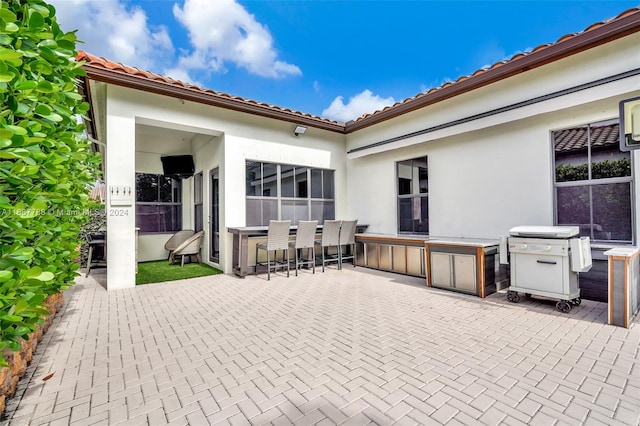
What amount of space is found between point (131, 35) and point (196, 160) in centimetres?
399

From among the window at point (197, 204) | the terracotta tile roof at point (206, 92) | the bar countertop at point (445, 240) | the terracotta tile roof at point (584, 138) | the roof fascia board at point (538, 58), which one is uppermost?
the terracotta tile roof at point (206, 92)

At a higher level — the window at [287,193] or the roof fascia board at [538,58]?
the roof fascia board at [538,58]

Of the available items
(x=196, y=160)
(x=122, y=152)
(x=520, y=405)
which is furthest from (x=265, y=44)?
(x=520, y=405)

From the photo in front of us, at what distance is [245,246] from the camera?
613cm

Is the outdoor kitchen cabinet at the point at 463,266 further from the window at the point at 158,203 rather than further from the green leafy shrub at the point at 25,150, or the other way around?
the window at the point at 158,203

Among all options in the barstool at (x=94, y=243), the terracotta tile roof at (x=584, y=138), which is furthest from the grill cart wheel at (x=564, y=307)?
the barstool at (x=94, y=243)

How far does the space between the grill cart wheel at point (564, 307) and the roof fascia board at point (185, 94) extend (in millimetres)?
5979

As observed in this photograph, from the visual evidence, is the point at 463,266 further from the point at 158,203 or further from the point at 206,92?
the point at 158,203

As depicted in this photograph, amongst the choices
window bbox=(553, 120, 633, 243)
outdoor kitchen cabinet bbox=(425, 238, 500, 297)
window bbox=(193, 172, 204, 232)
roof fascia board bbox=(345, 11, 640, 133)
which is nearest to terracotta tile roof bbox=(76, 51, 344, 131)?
roof fascia board bbox=(345, 11, 640, 133)

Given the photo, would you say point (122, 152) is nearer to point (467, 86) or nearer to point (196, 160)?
point (196, 160)

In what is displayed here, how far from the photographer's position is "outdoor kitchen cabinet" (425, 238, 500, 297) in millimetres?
4480

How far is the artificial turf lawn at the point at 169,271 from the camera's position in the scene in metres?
6.02

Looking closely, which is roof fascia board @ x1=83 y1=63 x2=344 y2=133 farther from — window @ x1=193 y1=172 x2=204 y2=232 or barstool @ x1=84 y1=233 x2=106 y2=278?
barstool @ x1=84 y1=233 x2=106 y2=278

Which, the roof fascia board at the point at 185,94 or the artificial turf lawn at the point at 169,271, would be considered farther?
the artificial turf lawn at the point at 169,271
